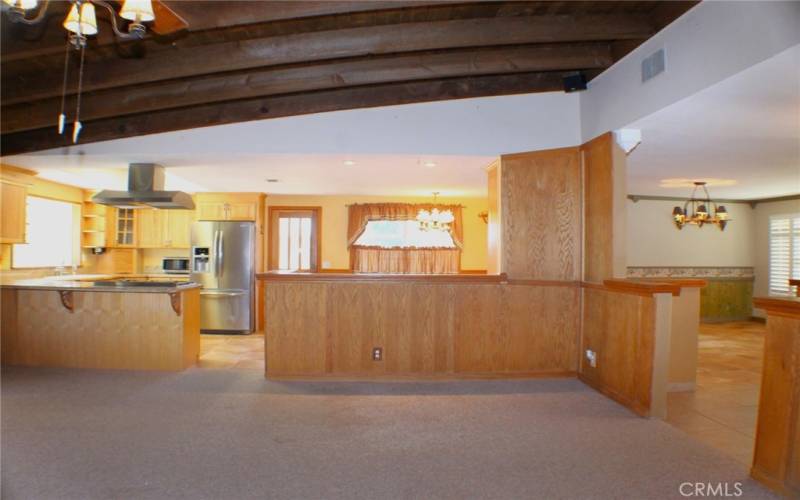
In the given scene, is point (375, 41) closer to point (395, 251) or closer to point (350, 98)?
point (350, 98)

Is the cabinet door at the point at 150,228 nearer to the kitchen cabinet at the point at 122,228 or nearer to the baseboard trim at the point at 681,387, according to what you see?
the kitchen cabinet at the point at 122,228

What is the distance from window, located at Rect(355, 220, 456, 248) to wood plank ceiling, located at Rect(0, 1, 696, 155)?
12.7ft

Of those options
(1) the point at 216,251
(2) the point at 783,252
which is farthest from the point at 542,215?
(2) the point at 783,252

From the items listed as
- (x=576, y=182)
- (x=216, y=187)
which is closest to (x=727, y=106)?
(x=576, y=182)

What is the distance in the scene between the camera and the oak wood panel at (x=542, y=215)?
4355mm

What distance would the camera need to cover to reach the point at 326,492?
2328mm

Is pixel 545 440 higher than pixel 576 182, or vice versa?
pixel 576 182

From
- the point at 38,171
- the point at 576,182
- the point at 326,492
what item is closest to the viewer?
the point at 326,492

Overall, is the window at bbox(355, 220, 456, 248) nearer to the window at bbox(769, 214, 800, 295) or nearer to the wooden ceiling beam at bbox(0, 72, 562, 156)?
the wooden ceiling beam at bbox(0, 72, 562, 156)

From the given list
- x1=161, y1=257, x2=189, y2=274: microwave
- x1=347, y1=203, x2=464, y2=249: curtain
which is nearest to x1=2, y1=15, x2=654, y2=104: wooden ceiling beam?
x1=161, y1=257, x2=189, y2=274: microwave

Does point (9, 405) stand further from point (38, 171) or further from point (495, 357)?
point (495, 357)

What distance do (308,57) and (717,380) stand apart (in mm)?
4738

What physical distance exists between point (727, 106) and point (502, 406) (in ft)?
8.66

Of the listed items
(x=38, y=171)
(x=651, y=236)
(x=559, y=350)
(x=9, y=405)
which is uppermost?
(x=38, y=171)
